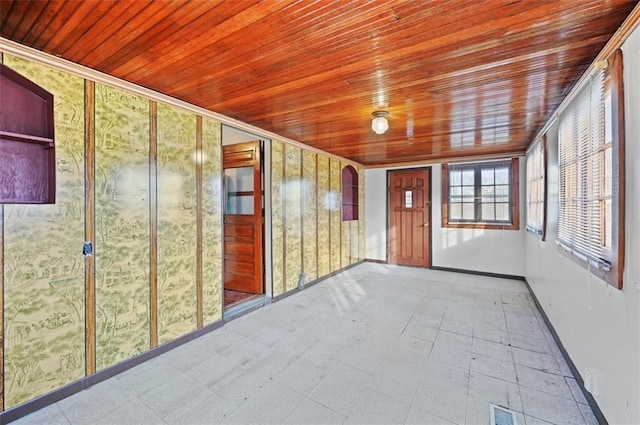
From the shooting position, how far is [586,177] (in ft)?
6.16

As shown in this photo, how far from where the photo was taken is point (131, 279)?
2279mm

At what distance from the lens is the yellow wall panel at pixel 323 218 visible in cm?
483

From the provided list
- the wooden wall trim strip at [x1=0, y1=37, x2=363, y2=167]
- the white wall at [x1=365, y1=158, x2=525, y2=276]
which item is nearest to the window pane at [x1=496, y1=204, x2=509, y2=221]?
the white wall at [x1=365, y1=158, x2=525, y2=276]

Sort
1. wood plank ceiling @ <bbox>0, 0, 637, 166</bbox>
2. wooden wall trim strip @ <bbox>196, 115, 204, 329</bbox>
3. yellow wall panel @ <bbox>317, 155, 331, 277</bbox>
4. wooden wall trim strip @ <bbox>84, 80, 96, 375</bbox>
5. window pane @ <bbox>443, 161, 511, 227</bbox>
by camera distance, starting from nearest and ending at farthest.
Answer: wood plank ceiling @ <bbox>0, 0, 637, 166</bbox> < wooden wall trim strip @ <bbox>84, 80, 96, 375</bbox> < wooden wall trim strip @ <bbox>196, 115, 204, 329</bbox> < yellow wall panel @ <bbox>317, 155, 331, 277</bbox> < window pane @ <bbox>443, 161, 511, 227</bbox>

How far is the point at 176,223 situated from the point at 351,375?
202 cm

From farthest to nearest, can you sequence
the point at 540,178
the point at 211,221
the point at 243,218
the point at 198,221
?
the point at 243,218 < the point at 540,178 < the point at 211,221 < the point at 198,221

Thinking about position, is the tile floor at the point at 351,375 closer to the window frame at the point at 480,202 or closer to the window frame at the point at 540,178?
the window frame at the point at 540,178

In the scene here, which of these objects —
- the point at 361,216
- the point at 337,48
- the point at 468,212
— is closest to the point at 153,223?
the point at 337,48

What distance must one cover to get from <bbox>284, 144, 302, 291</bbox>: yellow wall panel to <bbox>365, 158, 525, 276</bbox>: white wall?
258 centimetres

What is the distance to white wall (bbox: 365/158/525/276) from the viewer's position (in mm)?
4949

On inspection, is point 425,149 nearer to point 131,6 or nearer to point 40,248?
point 131,6

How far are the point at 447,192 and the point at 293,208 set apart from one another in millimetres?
3249

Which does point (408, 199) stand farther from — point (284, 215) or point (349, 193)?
point (284, 215)

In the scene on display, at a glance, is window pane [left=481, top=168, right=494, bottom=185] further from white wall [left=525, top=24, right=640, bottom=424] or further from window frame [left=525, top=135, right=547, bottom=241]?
white wall [left=525, top=24, right=640, bottom=424]
